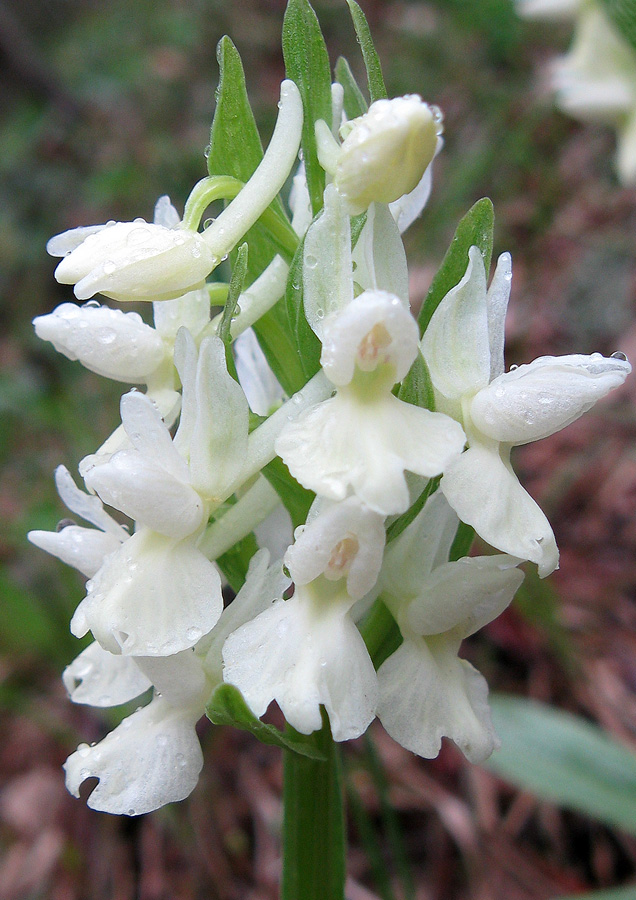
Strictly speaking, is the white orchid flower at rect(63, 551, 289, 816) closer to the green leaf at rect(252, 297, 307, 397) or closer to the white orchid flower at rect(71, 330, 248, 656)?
the white orchid flower at rect(71, 330, 248, 656)

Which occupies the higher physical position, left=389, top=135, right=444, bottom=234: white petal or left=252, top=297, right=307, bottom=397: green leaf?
left=389, top=135, right=444, bottom=234: white petal

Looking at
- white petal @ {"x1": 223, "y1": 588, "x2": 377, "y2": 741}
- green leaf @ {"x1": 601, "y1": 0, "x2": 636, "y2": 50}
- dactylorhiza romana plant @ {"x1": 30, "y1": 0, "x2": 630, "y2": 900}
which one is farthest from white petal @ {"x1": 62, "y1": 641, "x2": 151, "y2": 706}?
green leaf @ {"x1": 601, "y1": 0, "x2": 636, "y2": 50}

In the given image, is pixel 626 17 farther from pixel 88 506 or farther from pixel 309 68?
pixel 88 506

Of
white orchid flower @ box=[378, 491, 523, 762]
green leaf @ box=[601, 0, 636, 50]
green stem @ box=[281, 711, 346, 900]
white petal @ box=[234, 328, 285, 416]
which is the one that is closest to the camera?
white orchid flower @ box=[378, 491, 523, 762]

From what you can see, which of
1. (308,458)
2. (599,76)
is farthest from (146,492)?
(599,76)

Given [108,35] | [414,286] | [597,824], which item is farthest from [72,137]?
[597,824]

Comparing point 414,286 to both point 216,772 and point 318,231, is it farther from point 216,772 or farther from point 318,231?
point 318,231

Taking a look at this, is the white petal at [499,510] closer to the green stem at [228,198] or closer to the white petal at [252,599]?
the white petal at [252,599]
